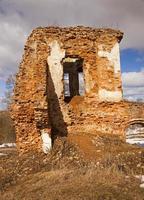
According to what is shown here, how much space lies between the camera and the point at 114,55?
18016mm

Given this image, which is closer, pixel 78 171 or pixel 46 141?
pixel 78 171

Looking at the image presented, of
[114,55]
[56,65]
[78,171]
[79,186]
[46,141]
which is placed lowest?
[79,186]

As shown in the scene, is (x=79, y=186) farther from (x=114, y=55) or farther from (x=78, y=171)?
(x=114, y=55)

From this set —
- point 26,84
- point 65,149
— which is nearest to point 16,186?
point 65,149

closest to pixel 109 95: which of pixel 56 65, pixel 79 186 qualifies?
pixel 56 65

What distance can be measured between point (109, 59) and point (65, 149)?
5114mm

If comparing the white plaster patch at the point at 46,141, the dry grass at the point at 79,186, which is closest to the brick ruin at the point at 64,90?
the white plaster patch at the point at 46,141

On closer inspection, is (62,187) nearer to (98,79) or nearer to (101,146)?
(101,146)

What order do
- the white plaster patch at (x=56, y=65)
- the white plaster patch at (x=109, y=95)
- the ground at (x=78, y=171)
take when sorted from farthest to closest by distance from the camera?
the white plaster patch at (x=109, y=95) < the white plaster patch at (x=56, y=65) < the ground at (x=78, y=171)

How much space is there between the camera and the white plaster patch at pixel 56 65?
1711 cm

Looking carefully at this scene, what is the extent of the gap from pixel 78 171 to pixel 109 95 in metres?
6.07

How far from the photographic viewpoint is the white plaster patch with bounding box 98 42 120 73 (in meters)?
17.8

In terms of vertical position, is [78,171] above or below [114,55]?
below

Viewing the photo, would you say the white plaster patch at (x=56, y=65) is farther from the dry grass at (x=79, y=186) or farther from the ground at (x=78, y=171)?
the dry grass at (x=79, y=186)
